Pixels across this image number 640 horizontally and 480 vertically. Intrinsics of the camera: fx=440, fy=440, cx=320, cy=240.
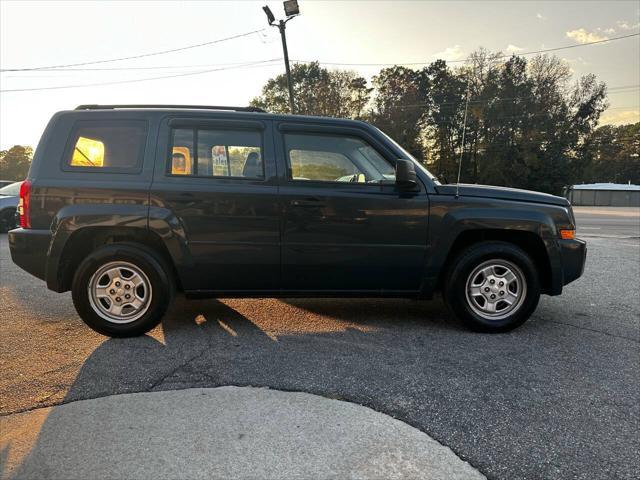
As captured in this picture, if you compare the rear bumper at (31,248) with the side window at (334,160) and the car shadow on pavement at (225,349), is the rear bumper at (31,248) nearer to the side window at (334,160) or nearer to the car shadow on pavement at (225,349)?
the car shadow on pavement at (225,349)

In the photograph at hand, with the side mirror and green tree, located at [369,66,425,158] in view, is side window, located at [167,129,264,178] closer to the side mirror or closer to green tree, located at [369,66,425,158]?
the side mirror

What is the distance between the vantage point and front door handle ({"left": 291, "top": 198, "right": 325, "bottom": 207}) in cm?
383

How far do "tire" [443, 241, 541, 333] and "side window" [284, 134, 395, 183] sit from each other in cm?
107

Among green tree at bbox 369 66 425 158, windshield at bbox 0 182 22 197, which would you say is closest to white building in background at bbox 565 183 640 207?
green tree at bbox 369 66 425 158

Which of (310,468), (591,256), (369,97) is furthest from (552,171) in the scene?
(310,468)

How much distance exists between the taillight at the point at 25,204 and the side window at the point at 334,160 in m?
2.19

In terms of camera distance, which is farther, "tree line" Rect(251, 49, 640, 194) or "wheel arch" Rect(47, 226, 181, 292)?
"tree line" Rect(251, 49, 640, 194)

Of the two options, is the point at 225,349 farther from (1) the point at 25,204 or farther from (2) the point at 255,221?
(1) the point at 25,204

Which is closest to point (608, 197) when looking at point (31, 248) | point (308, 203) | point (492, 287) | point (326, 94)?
point (326, 94)

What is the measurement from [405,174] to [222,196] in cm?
159

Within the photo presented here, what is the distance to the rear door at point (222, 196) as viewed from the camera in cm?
376

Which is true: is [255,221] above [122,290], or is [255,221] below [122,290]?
above

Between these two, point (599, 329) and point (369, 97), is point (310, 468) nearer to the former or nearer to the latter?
point (599, 329)

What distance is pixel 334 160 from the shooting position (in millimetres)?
3998
